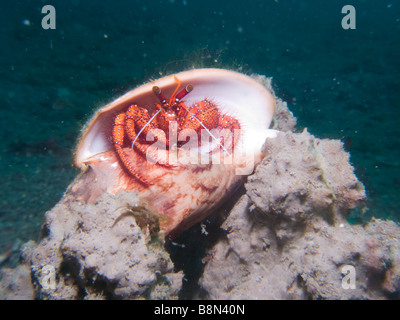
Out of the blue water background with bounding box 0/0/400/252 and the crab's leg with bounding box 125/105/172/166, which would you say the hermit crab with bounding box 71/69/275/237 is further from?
the blue water background with bounding box 0/0/400/252

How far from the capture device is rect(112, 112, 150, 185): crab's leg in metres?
2.04

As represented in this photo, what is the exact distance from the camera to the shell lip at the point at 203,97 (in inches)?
97.0

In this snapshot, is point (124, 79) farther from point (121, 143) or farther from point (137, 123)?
point (121, 143)

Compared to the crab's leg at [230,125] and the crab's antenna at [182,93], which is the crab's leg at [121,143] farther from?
the crab's leg at [230,125]

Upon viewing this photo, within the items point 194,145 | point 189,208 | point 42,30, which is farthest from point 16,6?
point 189,208

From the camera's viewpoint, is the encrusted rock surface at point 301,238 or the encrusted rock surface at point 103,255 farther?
the encrusted rock surface at point 301,238

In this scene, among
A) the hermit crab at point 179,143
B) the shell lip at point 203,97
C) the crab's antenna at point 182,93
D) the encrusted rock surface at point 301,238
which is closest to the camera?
the encrusted rock surface at point 301,238

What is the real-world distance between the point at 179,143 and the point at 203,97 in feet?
2.40

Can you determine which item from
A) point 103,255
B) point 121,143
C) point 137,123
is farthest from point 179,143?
point 103,255

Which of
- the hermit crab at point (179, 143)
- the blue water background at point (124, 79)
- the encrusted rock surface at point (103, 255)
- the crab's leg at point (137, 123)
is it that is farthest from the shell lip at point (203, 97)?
the blue water background at point (124, 79)

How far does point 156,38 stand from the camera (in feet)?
34.1

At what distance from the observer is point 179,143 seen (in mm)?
2949
